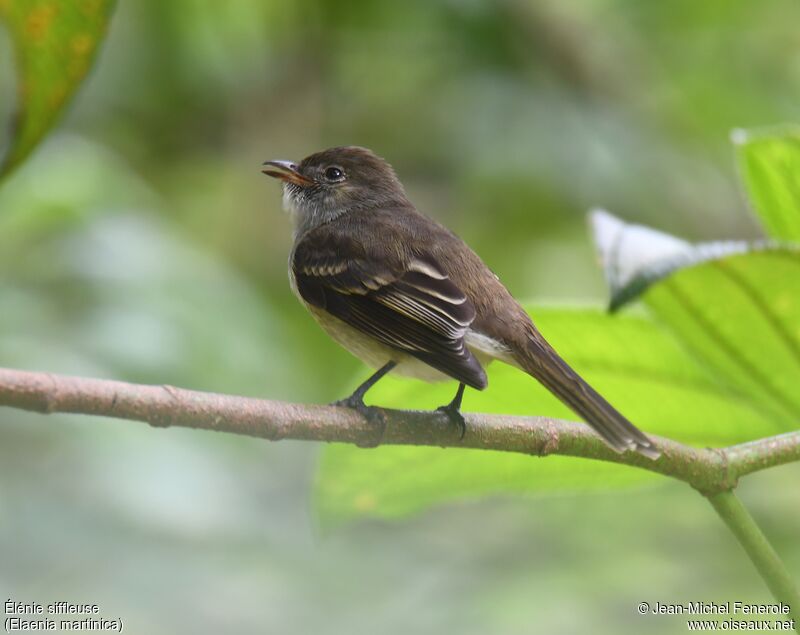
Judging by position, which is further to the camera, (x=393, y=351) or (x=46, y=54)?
(x=393, y=351)

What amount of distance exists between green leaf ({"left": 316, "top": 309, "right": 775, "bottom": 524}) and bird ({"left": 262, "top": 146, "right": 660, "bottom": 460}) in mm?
80

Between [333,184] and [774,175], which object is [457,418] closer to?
[774,175]

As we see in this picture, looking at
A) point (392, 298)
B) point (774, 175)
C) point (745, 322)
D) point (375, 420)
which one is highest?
point (774, 175)

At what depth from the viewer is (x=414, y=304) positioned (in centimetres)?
262

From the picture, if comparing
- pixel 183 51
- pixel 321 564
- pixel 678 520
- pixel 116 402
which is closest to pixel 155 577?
pixel 321 564

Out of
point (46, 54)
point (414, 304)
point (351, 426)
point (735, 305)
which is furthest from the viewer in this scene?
point (414, 304)

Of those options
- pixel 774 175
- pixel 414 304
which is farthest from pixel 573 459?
pixel 414 304

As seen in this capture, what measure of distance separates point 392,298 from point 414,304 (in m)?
0.08

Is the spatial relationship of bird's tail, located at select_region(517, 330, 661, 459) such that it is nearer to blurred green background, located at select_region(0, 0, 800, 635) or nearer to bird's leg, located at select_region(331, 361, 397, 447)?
bird's leg, located at select_region(331, 361, 397, 447)

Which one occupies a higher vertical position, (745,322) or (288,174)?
(745,322)

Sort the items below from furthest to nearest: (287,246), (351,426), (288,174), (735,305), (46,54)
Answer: (287,246) < (288,174) < (735,305) < (351,426) < (46,54)

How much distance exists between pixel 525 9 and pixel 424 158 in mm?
920

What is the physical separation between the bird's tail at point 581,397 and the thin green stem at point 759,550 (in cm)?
12

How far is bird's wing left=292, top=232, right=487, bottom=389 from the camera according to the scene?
252 centimetres
